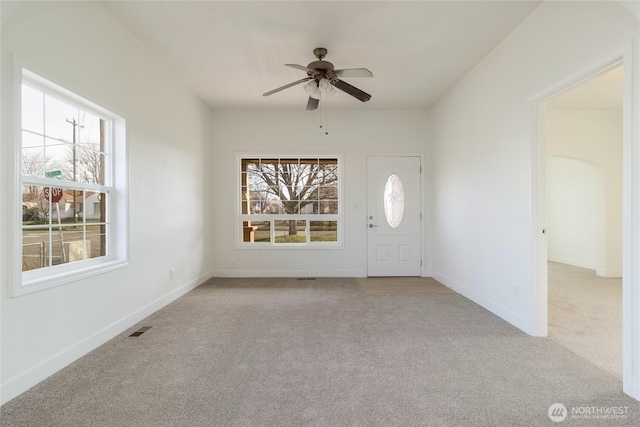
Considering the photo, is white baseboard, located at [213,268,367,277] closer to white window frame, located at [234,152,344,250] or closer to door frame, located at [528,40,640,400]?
white window frame, located at [234,152,344,250]

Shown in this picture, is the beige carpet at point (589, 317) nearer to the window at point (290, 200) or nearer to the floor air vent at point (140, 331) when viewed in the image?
the window at point (290, 200)

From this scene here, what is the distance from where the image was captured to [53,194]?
2.32 meters

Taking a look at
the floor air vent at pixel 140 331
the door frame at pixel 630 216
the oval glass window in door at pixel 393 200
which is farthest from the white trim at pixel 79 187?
the oval glass window in door at pixel 393 200

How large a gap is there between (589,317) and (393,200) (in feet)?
10.0

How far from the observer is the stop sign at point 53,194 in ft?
7.43

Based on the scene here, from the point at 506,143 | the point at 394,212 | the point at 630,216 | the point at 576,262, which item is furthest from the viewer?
the point at 576,262

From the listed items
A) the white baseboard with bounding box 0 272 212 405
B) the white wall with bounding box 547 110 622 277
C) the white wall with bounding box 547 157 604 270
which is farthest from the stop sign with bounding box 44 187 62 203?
the white wall with bounding box 547 157 604 270

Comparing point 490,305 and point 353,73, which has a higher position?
point 353,73

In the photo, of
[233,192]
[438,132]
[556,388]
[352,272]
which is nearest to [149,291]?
[233,192]

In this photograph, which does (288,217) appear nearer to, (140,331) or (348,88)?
(348,88)

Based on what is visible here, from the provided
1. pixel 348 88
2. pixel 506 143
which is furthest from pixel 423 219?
pixel 348 88

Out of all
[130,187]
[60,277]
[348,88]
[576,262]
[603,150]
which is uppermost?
[348,88]

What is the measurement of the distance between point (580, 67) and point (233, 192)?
479 cm

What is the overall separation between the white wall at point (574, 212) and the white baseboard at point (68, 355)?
24.6ft
